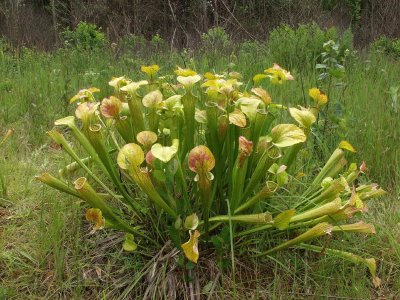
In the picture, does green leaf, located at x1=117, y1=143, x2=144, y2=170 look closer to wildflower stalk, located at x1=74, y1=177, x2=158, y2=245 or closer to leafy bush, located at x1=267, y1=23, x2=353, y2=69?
wildflower stalk, located at x1=74, y1=177, x2=158, y2=245

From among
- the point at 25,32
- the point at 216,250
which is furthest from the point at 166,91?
the point at 25,32

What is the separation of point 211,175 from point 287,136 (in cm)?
28

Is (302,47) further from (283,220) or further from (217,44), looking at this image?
(283,220)

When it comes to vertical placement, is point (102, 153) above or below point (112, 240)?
above

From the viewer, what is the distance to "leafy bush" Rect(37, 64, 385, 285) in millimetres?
1478

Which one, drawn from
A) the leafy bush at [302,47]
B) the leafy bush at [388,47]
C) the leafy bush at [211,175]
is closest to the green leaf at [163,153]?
the leafy bush at [211,175]

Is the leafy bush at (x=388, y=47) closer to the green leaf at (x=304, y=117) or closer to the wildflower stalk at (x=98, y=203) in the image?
the green leaf at (x=304, y=117)

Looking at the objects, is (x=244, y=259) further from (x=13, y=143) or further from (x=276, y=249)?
(x=13, y=143)

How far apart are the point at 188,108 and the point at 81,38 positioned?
5.43 metres

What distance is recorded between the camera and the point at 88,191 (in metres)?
1.49

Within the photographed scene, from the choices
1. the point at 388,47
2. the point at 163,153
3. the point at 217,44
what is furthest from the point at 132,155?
the point at 388,47

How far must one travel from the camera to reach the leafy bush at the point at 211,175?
1.48 metres

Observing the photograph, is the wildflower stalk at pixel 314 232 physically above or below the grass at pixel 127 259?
above

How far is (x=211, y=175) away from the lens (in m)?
1.42
